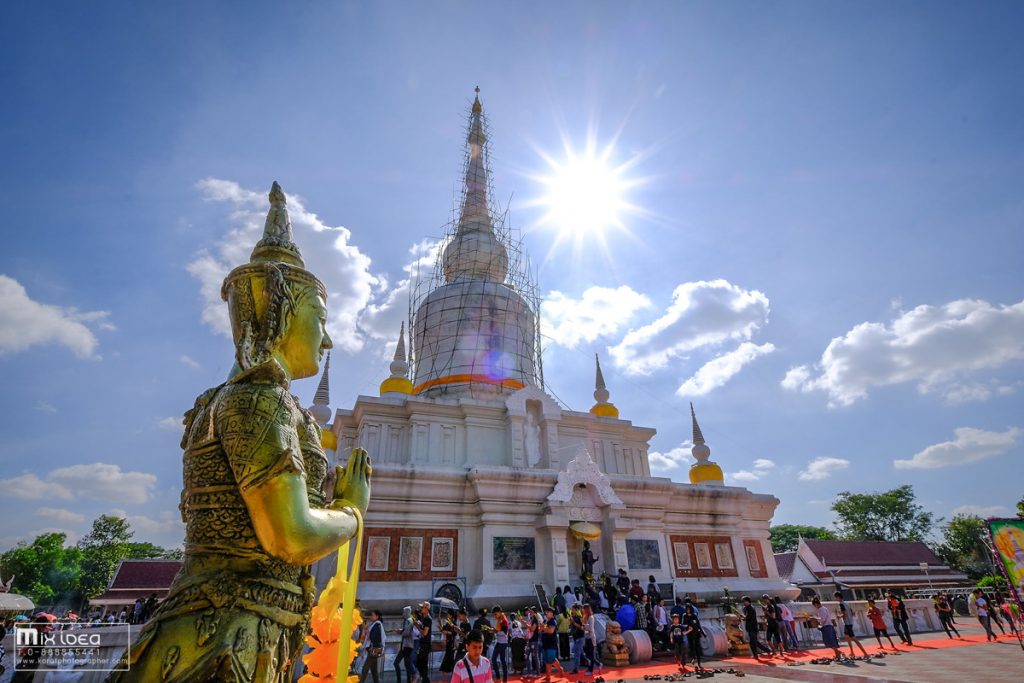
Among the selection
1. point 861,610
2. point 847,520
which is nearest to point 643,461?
point 861,610

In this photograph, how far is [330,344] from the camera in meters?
3.50

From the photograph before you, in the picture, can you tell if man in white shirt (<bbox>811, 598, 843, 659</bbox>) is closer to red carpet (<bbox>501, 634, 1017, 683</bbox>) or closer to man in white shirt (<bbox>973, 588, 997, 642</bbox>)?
red carpet (<bbox>501, 634, 1017, 683</bbox>)

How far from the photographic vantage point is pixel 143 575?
32219mm

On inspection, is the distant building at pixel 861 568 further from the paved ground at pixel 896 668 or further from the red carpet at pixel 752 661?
the paved ground at pixel 896 668

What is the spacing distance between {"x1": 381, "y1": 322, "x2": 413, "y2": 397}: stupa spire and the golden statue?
21123 mm

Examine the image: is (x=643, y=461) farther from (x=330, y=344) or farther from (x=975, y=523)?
(x=975, y=523)

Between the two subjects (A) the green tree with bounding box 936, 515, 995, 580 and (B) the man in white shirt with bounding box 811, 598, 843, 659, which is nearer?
(B) the man in white shirt with bounding box 811, 598, 843, 659

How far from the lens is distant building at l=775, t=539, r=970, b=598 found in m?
37.2

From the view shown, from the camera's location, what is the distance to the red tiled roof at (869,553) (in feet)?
128

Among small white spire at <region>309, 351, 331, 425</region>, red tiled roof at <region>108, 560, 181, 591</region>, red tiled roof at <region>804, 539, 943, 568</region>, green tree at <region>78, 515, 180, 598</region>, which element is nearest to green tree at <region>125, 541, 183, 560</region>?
green tree at <region>78, 515, 180, 598</region>

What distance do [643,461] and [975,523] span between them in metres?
52.4

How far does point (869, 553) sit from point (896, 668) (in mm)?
36470

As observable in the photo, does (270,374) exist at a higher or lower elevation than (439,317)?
lower

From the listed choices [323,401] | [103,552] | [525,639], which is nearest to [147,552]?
[103,552]
